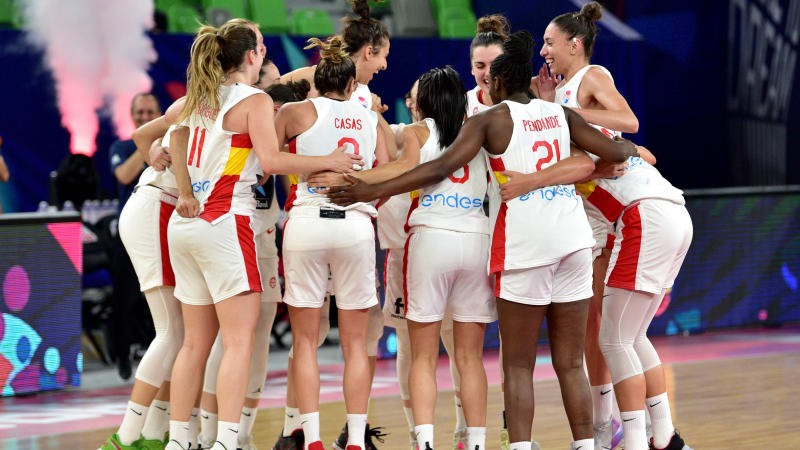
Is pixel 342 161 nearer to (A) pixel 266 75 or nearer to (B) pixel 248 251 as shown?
(B) pixel 248 251

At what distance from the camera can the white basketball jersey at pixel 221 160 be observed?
4.53 metres

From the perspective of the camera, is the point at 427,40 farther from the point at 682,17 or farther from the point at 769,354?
the point at 769,354

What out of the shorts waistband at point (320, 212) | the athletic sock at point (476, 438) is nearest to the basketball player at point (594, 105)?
the athletic sock at point (476, 438)

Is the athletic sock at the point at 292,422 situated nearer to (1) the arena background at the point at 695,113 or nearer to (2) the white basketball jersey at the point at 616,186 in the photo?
(2) the white basketball jersey at the point at 616,186

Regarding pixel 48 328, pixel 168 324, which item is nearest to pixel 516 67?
pixel 168 324

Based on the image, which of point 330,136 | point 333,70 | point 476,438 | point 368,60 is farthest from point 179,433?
point 368,60

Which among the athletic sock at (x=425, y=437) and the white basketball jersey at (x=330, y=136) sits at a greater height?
the white basketball jersey at (x=330, y=136)

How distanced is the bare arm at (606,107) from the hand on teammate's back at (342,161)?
3.30 feet

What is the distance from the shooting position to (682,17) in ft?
39.6

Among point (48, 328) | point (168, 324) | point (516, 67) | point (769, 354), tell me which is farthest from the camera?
point (769, 354)

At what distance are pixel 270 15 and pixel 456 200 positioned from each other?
726cm

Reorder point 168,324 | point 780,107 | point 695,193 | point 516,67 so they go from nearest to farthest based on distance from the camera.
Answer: point 516,67, point 168,324, point 695,193, point 780,107

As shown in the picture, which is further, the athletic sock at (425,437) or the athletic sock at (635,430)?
the athletic sock at (635,430)

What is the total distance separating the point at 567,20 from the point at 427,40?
18.0ft
